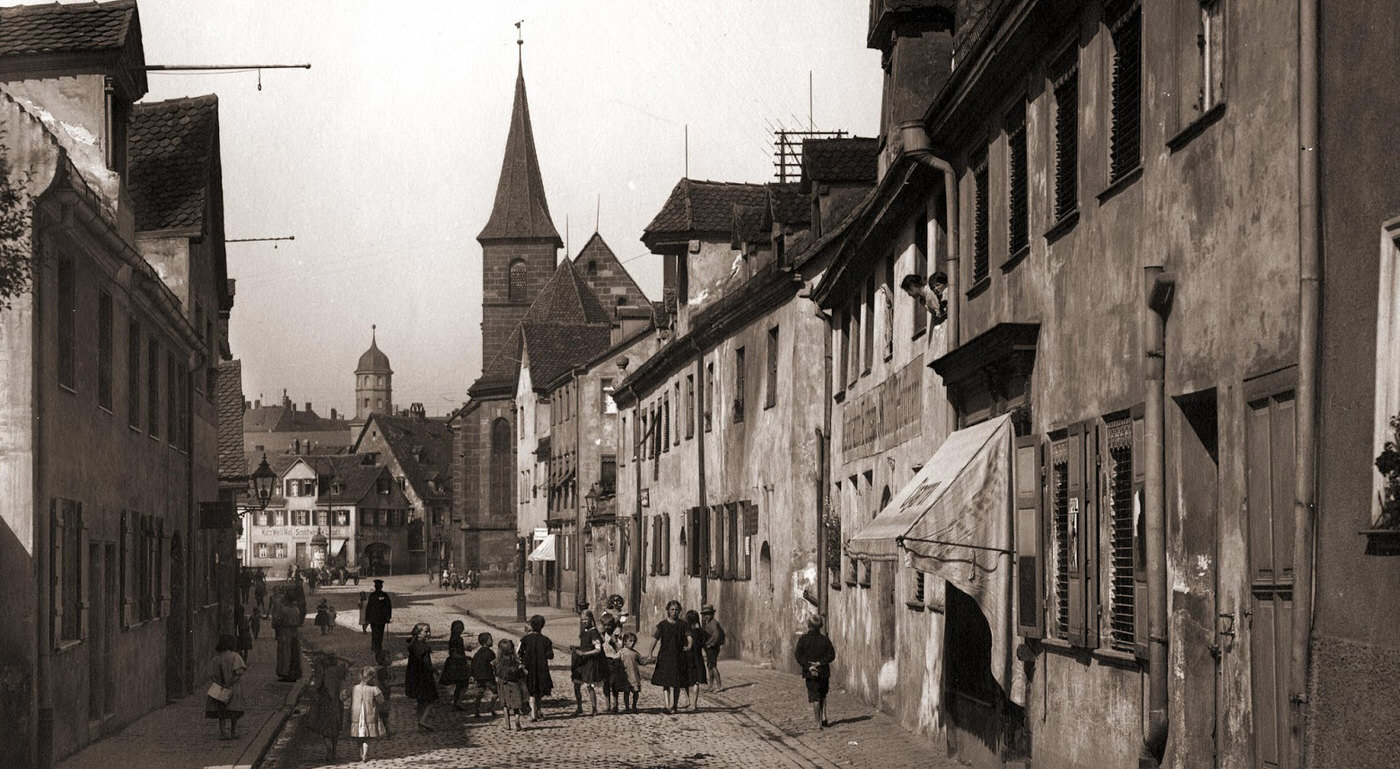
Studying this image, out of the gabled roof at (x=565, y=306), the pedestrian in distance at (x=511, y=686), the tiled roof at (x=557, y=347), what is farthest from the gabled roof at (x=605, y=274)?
the pedestrian in distance at (x=511, y=686)

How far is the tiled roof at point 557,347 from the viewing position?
80375mm

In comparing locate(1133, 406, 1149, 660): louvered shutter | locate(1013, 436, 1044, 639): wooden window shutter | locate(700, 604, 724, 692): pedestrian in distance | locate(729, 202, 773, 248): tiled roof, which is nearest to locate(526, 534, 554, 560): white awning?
locate(729, 202, 773, 248): tiled roof

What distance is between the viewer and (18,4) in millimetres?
25516

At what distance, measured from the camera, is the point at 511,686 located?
941 inches

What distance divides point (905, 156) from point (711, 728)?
7.53m

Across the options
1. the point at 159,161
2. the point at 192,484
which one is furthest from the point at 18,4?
the point at 192,484

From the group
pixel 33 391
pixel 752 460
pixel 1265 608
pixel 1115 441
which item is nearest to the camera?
pixel 1265 608

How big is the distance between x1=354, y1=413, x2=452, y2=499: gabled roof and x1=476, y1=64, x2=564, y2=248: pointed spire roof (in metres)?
31.7

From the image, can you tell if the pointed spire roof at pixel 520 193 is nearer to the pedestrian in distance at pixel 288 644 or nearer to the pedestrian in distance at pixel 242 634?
the pedestrian in distance at pixel 242 634

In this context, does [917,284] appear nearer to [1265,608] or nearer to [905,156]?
[905,156]

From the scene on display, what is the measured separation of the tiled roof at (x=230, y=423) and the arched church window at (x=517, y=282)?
63052mm

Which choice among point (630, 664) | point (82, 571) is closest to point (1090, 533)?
point (82, 571)

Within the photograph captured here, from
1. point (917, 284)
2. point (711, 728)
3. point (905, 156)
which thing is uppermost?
point (905, 156)

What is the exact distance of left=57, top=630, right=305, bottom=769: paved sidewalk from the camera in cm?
1939
